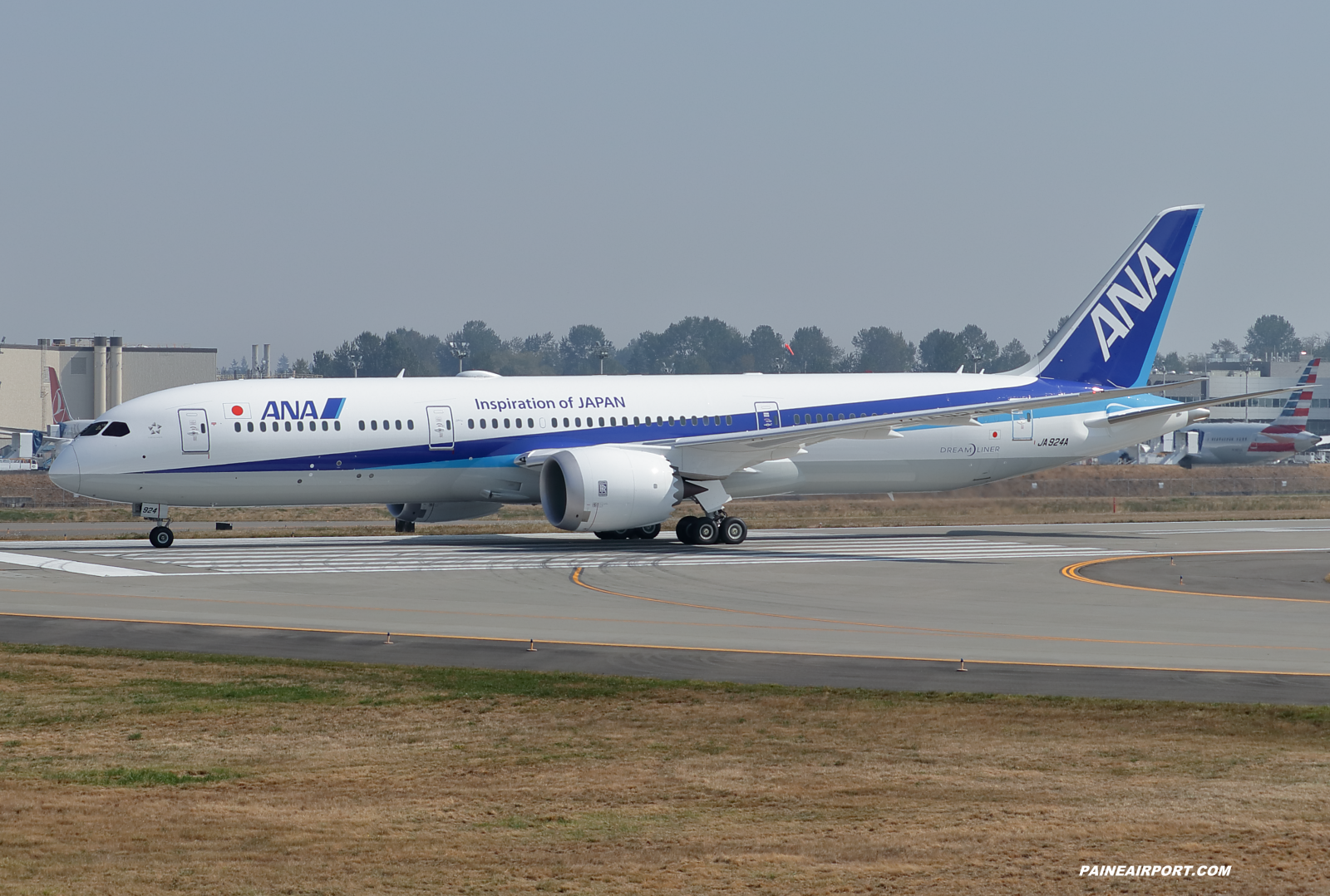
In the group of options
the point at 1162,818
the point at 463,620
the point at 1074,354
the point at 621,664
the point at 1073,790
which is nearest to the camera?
the point at 1162,818

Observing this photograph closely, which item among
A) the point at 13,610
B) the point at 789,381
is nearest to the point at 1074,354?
the point at 789,381

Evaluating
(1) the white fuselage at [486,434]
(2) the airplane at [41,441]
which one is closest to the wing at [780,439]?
(1) the white fuselage at [486,434]

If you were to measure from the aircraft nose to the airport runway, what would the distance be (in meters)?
1.87

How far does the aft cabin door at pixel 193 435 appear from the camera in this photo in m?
39.3

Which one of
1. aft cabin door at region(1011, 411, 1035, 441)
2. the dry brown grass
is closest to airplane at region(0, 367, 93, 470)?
aft cabin door at region(1011, 411, 1035, 441)

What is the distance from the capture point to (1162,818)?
11648 millimetres

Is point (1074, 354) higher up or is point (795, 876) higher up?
point (1074, 354)

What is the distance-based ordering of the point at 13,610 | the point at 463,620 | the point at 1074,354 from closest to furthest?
the point at 463,620 → the point at 13,610 → the point at 1074,354

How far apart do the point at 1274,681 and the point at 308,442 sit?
2744cm

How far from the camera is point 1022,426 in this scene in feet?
154

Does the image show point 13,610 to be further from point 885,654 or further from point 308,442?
point 885,654

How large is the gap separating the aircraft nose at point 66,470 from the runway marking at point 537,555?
1915mm

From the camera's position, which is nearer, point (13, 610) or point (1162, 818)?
point (1162, 818)

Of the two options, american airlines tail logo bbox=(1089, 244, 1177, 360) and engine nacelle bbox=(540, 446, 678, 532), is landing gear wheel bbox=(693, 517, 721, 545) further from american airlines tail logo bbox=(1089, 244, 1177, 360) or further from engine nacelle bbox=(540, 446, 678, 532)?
american airlines tail logo bbox=(1089, 244, 1177, 360)
